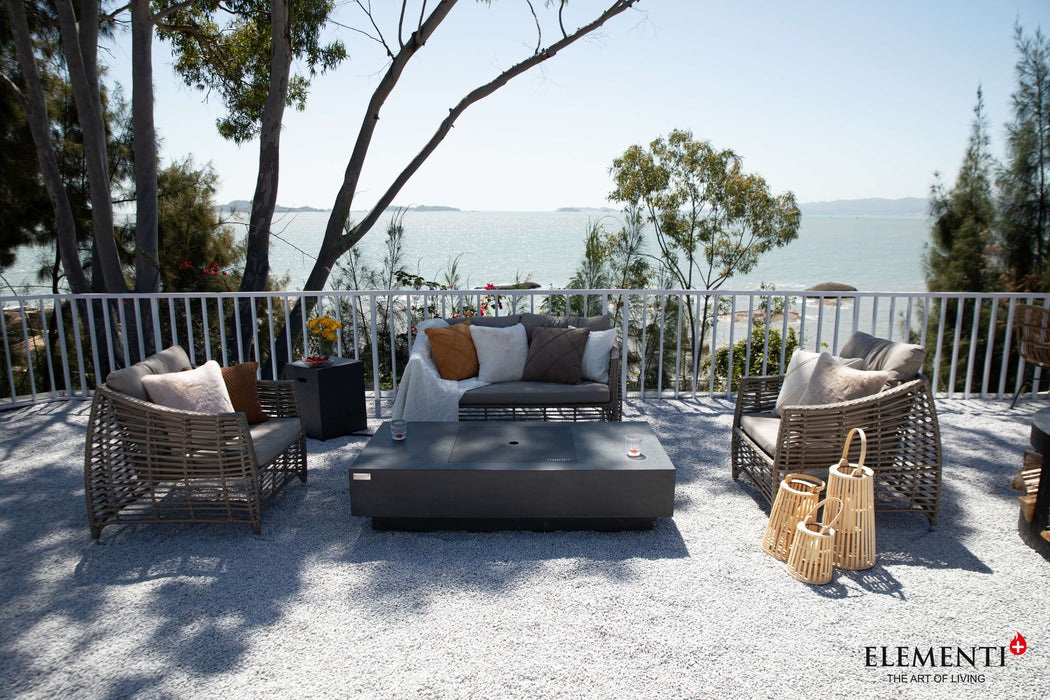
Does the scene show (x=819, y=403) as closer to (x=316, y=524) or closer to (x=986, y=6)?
(x=316, y=524)

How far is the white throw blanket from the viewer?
3.79 m

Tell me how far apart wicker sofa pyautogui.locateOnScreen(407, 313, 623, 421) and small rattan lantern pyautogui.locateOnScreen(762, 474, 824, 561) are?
1.38 m

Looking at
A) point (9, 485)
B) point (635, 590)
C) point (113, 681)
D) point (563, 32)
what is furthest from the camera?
point (563, 32)

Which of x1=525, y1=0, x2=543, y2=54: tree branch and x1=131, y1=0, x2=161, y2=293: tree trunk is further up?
x1=525, y1=0, x2=543, y2=54: tree branch

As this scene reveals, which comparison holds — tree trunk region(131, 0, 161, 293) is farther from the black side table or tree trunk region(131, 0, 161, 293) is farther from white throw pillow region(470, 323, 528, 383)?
white throw pillow region(470, 323, 528, 383)

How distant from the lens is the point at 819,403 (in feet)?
9.47

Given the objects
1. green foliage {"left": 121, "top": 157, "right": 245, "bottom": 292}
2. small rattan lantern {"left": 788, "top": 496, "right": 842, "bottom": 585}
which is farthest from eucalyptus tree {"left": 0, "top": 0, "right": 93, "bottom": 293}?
small rattan lantern {"left": 788, "top": 496, "right": 842, "bottom": 585}

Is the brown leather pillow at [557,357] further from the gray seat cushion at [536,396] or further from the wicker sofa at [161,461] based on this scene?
the wicker sofa at [161,461]

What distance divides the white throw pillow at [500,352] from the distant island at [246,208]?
4.04 meters

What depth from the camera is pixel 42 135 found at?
595cm

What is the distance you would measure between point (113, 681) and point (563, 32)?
6.94m

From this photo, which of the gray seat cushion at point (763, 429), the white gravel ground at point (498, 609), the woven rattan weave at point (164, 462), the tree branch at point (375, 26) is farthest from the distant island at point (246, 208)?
the gray seat cushion at point (763, 429)

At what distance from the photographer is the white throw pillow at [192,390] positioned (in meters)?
2.75

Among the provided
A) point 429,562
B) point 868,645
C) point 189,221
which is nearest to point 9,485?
point 429,562
